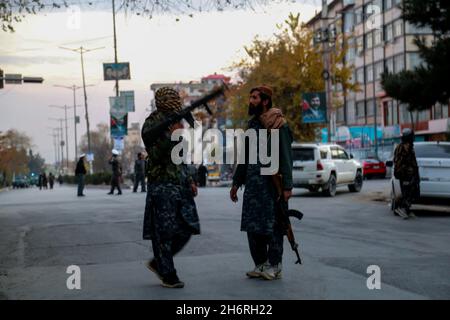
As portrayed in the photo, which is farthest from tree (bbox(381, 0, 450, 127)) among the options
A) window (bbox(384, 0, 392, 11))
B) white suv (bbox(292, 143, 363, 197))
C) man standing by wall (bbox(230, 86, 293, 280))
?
window (bbox(384, 0, 392, 11))

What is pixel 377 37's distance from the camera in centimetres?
6694

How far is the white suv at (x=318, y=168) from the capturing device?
23422 millimetres

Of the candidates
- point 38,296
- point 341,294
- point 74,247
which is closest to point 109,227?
point 74,247

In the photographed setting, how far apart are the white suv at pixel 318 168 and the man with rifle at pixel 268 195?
16.6 metres

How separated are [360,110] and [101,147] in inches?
2163

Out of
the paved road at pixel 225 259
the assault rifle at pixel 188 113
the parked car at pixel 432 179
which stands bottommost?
the paved road at pixel 225 259

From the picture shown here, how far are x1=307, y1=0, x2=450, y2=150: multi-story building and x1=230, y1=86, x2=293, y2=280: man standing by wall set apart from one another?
48453 mm

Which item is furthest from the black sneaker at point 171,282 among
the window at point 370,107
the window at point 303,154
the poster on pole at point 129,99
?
the window at point 370,107

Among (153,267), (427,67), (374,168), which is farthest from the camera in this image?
(374,168)

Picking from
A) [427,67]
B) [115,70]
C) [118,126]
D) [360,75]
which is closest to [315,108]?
[115,70]

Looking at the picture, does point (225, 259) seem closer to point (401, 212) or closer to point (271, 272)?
point (271, 272)

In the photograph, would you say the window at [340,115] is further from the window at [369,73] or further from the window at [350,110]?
the window at [369,73]

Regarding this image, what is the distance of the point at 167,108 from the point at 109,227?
682 cm

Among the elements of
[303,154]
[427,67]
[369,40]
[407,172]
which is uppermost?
[369,40]
